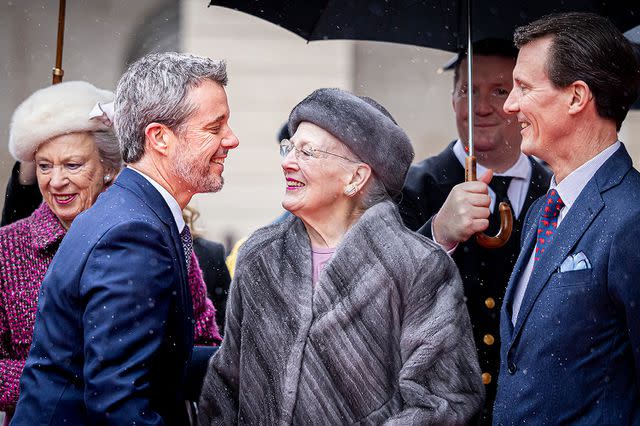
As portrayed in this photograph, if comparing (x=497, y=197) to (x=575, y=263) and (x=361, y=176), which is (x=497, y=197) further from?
(x=575, y=263)

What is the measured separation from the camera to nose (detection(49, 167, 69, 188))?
380 cm

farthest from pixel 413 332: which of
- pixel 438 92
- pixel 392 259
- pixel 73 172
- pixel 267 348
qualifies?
pixel 438 92

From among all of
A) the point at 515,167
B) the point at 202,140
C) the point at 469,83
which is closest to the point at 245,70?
the point at 515,167

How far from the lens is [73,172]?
3855 millimetres

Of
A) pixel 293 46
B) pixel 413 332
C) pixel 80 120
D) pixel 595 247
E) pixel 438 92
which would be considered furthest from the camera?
pixel 438 92

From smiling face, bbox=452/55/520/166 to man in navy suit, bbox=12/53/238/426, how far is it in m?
1.58

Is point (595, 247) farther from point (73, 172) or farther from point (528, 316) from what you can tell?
point (73, 172)

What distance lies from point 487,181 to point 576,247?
1119mm

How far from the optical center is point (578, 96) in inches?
122

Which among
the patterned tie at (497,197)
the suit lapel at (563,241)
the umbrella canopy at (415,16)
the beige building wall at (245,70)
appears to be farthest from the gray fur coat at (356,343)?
the beige building wall at (245,70)

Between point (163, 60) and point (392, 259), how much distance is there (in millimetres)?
962

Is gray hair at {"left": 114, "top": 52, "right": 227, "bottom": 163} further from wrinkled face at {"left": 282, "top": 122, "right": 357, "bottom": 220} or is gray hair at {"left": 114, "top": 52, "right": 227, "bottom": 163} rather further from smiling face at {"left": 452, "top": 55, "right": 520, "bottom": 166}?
smiling face at {"left": 452, "top": 55, "right": 520, "bottom": 166}

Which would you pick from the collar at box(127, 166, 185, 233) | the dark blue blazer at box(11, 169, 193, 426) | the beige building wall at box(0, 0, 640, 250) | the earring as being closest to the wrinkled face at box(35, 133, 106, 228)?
the collar at box(127, 166, 185, 233)

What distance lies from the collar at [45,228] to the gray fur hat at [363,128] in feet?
3.32
